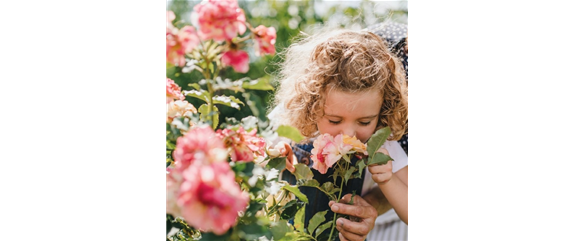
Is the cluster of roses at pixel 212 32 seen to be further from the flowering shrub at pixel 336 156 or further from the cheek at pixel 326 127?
the cheek at pixel 326 127

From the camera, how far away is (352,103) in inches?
65.6

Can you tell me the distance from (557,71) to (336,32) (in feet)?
2.74

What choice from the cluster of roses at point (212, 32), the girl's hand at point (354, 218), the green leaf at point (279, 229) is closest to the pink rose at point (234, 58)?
the cluster of roses at point (212, 32)

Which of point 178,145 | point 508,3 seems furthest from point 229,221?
point 508,3

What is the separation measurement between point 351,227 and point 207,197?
0.78 meters

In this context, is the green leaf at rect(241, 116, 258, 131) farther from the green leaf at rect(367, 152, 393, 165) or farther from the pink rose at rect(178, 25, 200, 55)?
the green leaf at rect(367, 152, 393, 165)

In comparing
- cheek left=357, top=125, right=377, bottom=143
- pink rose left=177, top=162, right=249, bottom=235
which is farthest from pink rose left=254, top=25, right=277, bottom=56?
cheek left=357, top=125, right=377, bottom=143

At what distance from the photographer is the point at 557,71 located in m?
1.79

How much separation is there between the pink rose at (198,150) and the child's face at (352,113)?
684 mm

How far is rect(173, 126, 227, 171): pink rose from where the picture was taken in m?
1.05

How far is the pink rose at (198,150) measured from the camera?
1.05 m
